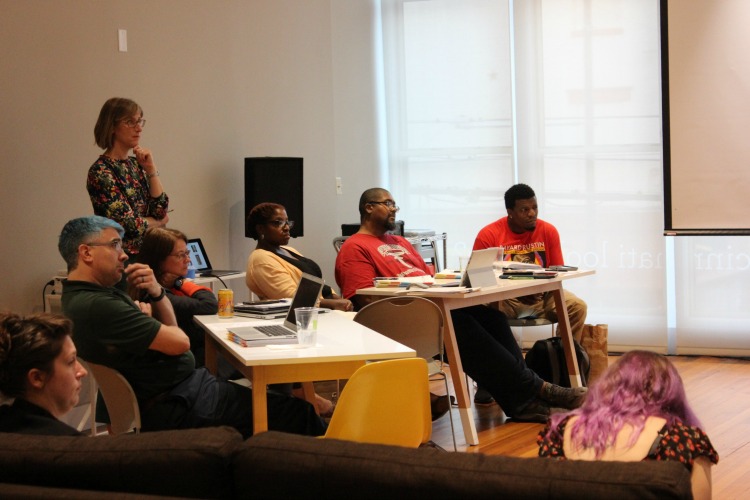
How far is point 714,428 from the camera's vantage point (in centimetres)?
479

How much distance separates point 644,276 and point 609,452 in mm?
5157

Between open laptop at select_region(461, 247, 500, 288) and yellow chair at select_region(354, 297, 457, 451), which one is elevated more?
open laptop at select_region(461, 247, 500, 288)

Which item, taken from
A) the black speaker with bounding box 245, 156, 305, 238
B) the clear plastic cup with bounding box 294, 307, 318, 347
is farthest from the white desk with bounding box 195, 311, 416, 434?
the black speaker with bounding box 245, 156, 305, 238

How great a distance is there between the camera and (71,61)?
194 inches

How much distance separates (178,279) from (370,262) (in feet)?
4.29

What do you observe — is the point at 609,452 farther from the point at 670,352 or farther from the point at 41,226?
the point at 670,352

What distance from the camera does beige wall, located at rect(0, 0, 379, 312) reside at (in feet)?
15.3

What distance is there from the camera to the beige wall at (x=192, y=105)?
4.67 meters

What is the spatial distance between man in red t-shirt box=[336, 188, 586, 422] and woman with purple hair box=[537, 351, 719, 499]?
9.14 feet

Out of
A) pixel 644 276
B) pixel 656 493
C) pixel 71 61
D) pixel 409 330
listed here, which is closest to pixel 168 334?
pixel 409 330

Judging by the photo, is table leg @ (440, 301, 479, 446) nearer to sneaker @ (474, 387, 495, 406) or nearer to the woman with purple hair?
sneaker @ (474, 387, 495, 406)

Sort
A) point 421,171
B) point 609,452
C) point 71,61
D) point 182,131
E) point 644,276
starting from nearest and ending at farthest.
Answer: point 609,452 < point 71,61 < point 182,131 < point 644,276 < point 421,171

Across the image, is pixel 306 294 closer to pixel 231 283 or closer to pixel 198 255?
pixel 198 255

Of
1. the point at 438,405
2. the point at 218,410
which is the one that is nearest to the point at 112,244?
the point at 218,410
